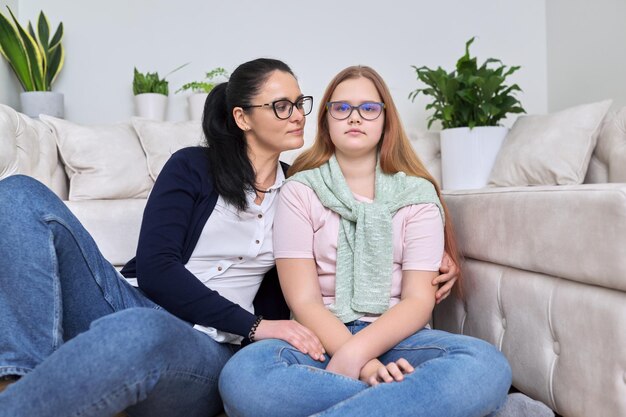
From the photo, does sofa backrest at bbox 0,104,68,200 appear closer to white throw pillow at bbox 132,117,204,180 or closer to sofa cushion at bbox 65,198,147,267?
sofa cushion at bbox 65,198,147,267

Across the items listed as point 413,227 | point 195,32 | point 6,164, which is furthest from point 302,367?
point 195,32

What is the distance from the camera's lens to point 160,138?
232cm

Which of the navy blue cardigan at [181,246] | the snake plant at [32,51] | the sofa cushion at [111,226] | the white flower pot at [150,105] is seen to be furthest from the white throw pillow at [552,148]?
the snake plant at [32,51]

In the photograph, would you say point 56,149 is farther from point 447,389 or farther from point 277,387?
point 447,389

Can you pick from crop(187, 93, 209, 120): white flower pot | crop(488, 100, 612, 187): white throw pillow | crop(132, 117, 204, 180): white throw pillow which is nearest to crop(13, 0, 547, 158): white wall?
crop(187, 93, 209, 120): white flower pot

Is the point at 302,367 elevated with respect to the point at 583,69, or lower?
lower

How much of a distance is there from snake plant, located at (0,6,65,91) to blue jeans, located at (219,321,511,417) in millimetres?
2082

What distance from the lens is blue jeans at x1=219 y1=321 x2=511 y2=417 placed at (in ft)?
2.99

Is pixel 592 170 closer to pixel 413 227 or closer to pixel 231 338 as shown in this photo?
pixel 413 227

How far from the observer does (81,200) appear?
2135 millimetres

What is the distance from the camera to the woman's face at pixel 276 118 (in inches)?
52.9

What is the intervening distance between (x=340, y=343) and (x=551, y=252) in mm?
478

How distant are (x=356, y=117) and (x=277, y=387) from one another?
25.6 inches

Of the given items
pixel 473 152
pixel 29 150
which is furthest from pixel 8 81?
pixel 473 152
